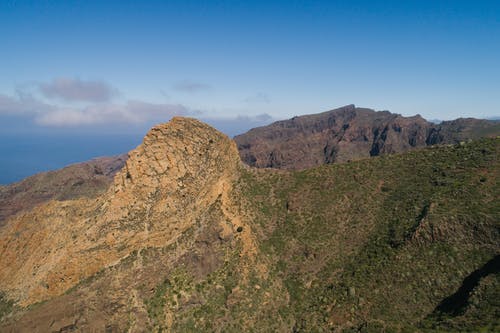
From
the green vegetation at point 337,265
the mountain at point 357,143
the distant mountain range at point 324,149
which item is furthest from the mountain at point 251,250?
the mountain at point 357,143

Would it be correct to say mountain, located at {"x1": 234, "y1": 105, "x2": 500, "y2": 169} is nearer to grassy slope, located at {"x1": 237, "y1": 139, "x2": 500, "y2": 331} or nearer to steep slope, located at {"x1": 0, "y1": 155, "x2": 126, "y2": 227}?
steep slope, located at {"x1": 0, "y1": 155, "x2": 126, "y2": 227}

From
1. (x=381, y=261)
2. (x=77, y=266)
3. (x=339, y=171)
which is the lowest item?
(x=381, y=261)

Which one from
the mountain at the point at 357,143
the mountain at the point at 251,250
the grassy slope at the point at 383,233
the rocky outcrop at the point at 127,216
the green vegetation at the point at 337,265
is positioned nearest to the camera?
the green vegetation at the point at 337,265

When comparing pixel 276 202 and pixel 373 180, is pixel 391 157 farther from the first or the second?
pixel 276 202

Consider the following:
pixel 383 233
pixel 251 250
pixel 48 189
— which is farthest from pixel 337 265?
pixel 48 189

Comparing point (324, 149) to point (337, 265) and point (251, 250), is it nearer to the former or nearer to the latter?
point (337, 265)

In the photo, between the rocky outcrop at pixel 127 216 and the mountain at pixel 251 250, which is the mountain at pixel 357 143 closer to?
the mountain at pixel 251 250

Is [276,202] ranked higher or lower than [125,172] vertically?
lower

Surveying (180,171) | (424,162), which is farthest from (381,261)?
(180,171)

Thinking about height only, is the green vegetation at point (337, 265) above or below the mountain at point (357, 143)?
below

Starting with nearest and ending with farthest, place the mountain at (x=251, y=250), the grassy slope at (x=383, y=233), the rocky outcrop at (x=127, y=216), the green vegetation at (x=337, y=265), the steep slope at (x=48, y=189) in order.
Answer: the green vegetation at (x=337, y=265), the mountain at (x=251, y=250), the grassy slope at (x=383, y=233), the rocky outcrop at (x=127, y=216), the steep slope at (x=48, y=189)
